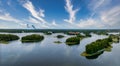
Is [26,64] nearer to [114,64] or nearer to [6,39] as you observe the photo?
[114,64]

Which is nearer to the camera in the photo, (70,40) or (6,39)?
(70,40)

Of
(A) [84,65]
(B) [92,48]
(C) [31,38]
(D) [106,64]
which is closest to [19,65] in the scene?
(A) [84,65]

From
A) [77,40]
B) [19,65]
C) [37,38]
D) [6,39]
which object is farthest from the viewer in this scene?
[37,38]

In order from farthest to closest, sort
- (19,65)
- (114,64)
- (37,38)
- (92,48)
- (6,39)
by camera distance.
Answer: (37,38) < (6,39) < (92,48) < (114,64) < (19,65)

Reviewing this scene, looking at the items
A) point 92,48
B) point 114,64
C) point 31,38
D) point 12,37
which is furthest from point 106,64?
point 12,37

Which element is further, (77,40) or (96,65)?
(77,40)

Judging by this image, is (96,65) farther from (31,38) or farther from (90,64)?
(31,38)

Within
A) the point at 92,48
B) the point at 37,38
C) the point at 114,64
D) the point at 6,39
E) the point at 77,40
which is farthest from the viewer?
the point at 37,38

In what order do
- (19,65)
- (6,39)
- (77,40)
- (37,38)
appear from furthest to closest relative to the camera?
(37,38) → (6,39) → (77,40) → (19,65)
